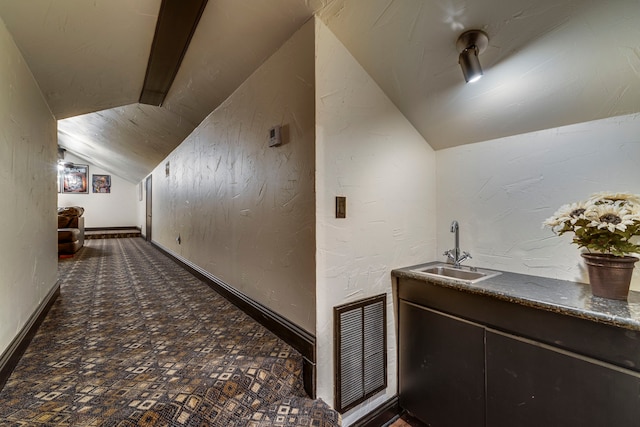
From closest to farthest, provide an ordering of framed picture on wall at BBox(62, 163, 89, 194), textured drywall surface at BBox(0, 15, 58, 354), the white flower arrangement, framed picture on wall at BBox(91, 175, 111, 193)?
the white flower arrangement < textured drywall surface at BBox(0, 15, 58, 354) < framed picture on wall at BBox(62, 163, 89, 194) < framed picture on wall at BBox(91, 175, 111, 193)

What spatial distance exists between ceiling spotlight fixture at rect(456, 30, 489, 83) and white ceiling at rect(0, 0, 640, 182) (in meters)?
0.04

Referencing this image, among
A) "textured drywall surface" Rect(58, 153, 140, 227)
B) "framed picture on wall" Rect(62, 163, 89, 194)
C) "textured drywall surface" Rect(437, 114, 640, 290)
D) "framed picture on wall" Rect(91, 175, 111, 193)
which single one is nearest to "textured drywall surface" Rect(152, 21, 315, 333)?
"textured drywall surface" Rect(437, 114, 640, 290)

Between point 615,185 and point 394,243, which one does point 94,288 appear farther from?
point 615,185

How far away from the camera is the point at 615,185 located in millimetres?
1428

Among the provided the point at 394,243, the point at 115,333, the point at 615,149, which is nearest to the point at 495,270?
the point at 394,243

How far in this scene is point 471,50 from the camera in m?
1.28

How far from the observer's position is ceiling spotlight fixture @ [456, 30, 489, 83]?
126cm

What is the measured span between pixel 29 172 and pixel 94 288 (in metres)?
1.56

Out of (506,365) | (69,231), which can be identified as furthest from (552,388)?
(69,231)

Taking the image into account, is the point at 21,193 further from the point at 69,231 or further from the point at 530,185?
the point at 69,231

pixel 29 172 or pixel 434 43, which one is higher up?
pixel 434 43

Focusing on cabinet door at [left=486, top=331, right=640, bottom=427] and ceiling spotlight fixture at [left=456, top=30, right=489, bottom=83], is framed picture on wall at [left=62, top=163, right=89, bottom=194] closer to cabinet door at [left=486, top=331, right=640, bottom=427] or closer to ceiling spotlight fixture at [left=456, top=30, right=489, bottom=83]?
ceiling spotlight fixture at [left=456, top=30, right=489, bottom=83]

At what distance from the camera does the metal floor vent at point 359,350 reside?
59.0 inches

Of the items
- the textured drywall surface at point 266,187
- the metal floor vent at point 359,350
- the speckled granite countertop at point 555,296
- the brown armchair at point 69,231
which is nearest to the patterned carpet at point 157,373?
the metal floor vent at point 359,350
